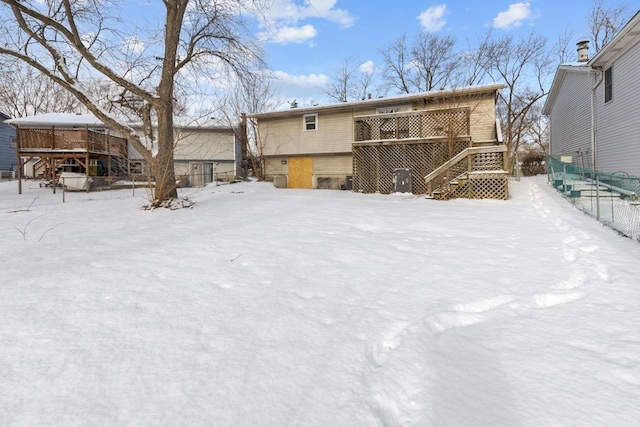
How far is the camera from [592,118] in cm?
1216

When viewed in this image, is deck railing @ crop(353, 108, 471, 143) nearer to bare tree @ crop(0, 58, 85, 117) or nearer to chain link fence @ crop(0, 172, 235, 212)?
chain link fence @ crop(0, 172, 235, 212)

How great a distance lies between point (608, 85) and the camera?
11.2 meters

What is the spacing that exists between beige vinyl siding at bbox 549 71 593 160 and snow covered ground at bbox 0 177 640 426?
11864mm

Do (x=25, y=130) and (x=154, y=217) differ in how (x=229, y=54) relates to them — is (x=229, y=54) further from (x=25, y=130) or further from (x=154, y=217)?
(x=25, y=130)

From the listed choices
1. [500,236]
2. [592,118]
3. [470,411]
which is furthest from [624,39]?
[470,411]

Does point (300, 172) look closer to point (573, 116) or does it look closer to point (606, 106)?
point (606, 106)

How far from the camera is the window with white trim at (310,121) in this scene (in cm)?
1711

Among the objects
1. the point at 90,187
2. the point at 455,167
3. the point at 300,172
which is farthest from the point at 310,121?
the point at 90,187

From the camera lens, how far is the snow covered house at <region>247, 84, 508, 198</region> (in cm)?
986

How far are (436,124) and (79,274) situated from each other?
1129cm

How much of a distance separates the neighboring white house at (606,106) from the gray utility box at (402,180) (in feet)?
21.1

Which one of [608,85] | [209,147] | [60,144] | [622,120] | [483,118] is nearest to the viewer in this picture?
[622,120]

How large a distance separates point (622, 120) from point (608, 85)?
1.96 metres

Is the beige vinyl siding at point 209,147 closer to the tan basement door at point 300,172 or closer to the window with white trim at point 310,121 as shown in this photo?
the tan basement door at point 300,172
